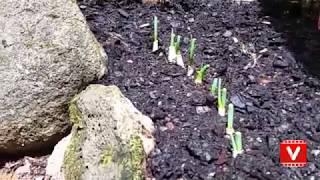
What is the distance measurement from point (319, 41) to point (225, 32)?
1.21 ft

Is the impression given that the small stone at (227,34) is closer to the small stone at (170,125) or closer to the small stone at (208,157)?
the small stone at (170,125)

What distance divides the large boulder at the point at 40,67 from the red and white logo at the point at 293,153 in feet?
2.42

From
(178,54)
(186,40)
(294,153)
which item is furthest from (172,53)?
(294,153)

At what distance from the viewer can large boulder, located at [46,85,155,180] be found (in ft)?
5.13

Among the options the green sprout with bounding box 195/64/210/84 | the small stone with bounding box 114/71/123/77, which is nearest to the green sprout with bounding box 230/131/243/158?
the green sprout with bounding box 195/64/210/84

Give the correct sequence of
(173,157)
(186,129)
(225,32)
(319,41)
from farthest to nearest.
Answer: (225,32) < (319,41) < (186,129) < (173,157)

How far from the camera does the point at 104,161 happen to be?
1.60 meters

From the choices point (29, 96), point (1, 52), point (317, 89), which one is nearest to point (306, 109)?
point (317, 89)

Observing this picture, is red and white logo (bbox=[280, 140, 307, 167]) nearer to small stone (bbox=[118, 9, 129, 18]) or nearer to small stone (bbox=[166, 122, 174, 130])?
small stone (bbox=[166, 122, 174, 130])

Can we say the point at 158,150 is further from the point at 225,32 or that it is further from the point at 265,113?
the point at 225,32

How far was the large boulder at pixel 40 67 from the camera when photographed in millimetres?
1821

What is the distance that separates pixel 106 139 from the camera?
162 centimetres

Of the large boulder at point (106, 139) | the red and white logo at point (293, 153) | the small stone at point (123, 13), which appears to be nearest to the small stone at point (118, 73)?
the large boulder at point (106, 139)

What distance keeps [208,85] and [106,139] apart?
46cm
